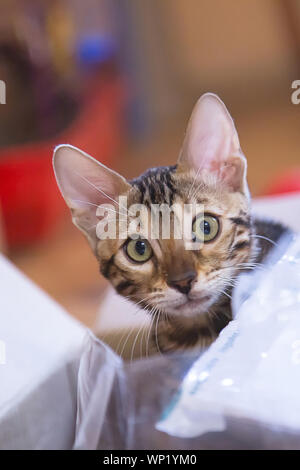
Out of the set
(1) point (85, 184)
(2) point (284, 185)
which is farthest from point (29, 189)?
(1) point (85, 184)

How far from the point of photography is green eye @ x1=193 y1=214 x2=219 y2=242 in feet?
1.34

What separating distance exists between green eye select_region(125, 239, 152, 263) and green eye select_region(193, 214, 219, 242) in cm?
4

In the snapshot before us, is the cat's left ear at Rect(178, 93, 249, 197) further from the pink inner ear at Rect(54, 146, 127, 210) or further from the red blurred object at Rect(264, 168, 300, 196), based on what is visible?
the red blurred object at Rect(264, 168, 300, 196)

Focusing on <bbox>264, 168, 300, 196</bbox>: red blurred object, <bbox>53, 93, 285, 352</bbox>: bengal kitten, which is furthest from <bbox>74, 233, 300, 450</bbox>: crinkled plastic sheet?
<bbox>264, 168, 300, 196</bbox>: red blurred object

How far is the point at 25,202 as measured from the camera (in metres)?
1.07

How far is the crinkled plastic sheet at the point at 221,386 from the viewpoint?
1.21 feet

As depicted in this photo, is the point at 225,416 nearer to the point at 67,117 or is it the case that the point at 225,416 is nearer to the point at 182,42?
the point at 67,117

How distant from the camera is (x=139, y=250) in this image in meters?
0.41

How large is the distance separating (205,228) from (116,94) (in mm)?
1361

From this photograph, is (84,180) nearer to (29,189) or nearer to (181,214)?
(181,214)

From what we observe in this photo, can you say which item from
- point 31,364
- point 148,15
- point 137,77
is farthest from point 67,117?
point 148,15

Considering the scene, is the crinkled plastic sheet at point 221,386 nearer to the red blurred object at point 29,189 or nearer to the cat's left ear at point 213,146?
the cat's left ear at point 213,146

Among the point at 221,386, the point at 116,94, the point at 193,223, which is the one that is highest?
the point at 116,94

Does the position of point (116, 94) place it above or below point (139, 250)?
above
